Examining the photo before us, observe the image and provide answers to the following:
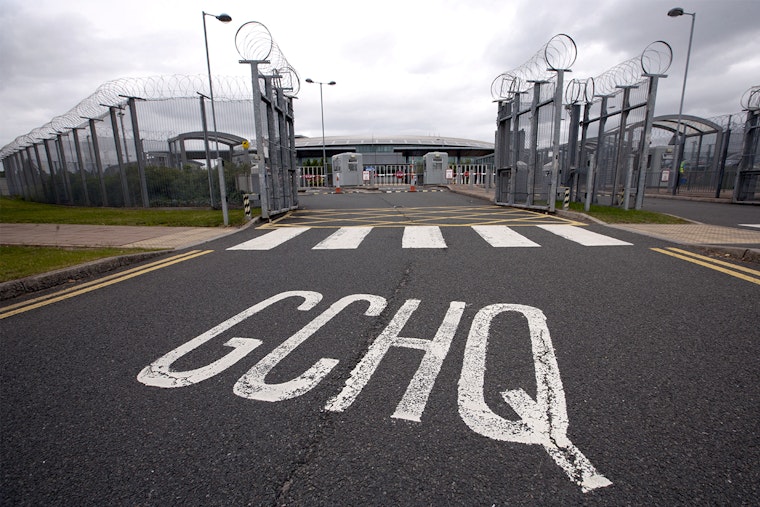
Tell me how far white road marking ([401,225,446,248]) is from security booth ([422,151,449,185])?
1200 inches

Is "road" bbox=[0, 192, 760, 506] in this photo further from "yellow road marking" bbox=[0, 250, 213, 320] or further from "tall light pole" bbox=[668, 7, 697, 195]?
"tall light pole" bbox=[668, 7, 697, 195]

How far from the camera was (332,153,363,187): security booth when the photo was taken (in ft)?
125

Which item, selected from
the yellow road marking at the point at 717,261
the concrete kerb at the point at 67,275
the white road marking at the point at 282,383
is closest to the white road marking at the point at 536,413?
the white road marking at the point at 282,383

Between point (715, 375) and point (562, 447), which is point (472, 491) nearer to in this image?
point (562, 447)

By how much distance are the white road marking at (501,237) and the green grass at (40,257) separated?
22.4ft

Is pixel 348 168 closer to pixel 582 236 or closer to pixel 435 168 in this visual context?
pixel 435 168

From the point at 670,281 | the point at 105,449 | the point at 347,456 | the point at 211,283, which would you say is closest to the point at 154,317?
the point at 211,283

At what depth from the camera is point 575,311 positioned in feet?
12.4

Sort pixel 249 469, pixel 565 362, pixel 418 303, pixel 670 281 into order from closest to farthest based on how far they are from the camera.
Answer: pixel 249 469 < pixel 565 362 < pixel 418 303 < pixel 670 281

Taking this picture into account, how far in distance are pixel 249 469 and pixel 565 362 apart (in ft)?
7.20

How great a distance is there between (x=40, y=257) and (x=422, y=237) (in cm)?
686

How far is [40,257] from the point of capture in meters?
6.43

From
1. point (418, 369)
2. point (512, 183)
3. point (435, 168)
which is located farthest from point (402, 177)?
point (418, 369)

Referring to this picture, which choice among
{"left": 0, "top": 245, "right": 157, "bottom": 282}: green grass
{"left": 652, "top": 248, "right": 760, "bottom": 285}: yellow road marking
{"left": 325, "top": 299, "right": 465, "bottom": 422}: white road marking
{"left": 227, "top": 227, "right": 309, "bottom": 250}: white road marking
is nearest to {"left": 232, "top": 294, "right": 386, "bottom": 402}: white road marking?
{"left": 325, "top": 299, "right": 465, "bottom": 422}: white road marking
